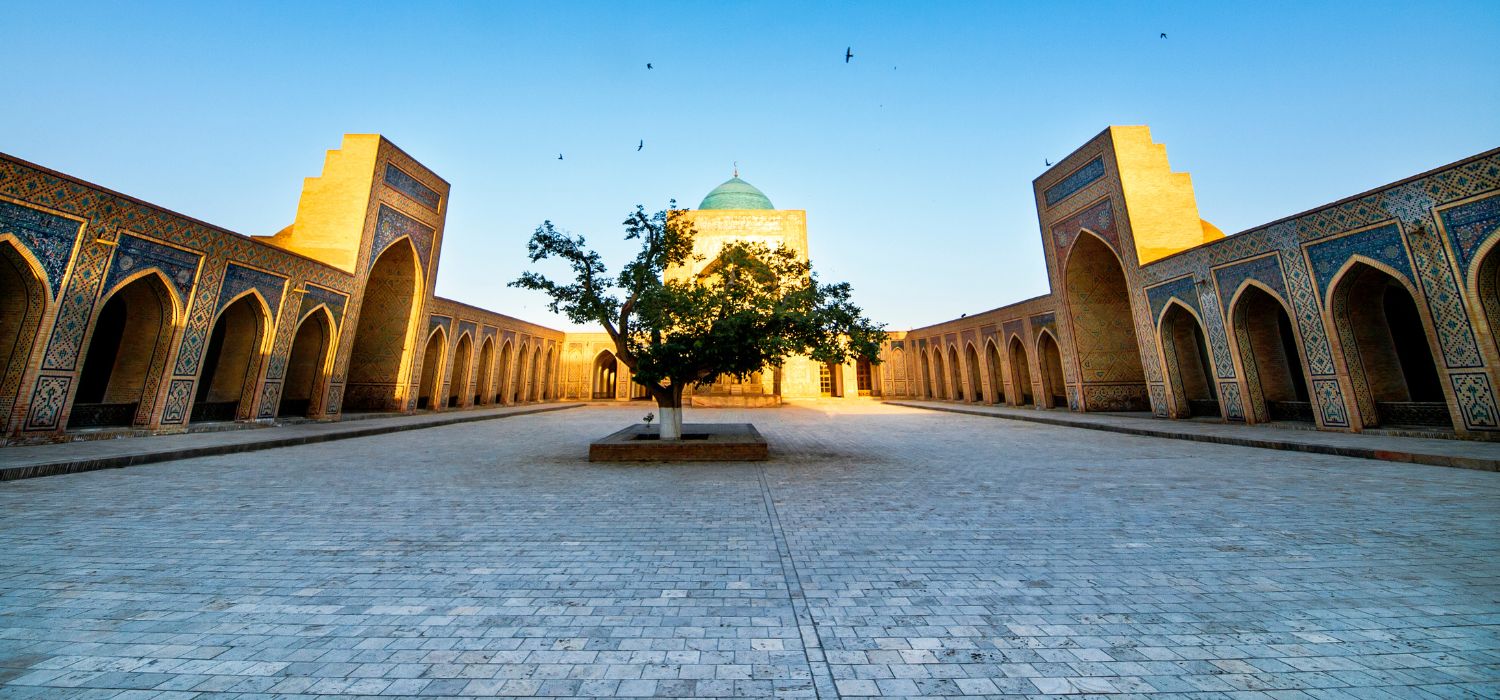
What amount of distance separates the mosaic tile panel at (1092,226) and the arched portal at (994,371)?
231 inches

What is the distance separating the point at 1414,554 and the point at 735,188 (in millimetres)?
26266

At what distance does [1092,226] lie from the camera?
45.1ft

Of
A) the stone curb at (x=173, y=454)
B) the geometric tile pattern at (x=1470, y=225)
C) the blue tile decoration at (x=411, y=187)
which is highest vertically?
the blue tile decoration at (x=411, y=187)

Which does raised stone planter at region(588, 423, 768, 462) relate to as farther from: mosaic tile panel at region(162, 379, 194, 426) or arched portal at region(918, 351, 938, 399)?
arched portal at region(918, 351, 938, 399)

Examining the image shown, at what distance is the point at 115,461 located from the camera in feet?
20.1

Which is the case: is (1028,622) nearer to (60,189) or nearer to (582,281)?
(582,281)

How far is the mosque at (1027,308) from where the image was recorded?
24.0ft

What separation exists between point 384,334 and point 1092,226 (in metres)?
21.3

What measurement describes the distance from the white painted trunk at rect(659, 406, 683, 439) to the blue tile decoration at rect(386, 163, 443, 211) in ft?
40.2

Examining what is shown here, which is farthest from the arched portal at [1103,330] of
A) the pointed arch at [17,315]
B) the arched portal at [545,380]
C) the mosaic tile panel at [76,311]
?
the arched portal at [545,380]

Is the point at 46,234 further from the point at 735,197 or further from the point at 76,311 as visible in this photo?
the point at 735,197

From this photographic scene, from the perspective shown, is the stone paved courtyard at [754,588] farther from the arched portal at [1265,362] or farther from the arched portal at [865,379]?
the arched portal at [865,379]

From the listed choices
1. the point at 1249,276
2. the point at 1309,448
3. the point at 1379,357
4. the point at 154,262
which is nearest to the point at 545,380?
the point at 154,262

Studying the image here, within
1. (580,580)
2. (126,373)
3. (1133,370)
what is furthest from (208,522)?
(1133,370)
